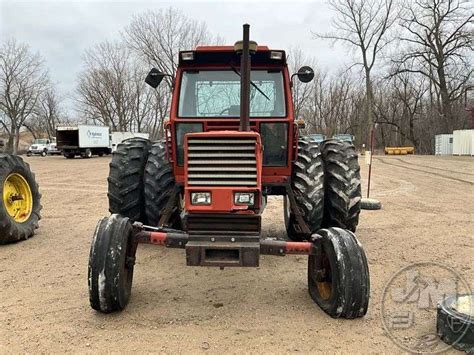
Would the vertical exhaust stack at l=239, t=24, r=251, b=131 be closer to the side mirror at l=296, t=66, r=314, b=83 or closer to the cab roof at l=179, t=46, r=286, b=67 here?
the cab roof at l=179, t=46, r=286, b=67

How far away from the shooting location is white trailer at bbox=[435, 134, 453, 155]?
116 ft

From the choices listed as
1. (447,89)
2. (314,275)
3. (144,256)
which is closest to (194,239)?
(314,275)

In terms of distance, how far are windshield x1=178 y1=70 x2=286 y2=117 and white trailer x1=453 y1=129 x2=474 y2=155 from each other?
31.2 meters

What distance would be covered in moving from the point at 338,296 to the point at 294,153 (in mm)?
1991

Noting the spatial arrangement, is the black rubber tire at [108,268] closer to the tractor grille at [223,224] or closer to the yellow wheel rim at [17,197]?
the tractor grille at [223,224]

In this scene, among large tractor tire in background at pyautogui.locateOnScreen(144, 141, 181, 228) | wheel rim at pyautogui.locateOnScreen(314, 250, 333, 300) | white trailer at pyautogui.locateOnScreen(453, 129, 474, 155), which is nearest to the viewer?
wheel rim at pyautogui.locateOnScreen(314, 250, 333, 300)

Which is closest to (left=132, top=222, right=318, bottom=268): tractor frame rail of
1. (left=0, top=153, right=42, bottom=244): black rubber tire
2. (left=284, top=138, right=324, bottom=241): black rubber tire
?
(left=284, top=138, right=324, bottom=241): black rubber tire

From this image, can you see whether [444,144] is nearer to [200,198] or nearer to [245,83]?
[245,83]

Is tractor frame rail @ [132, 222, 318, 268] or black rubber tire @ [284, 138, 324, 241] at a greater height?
black rubber tire @ [284, 138, 324, 241]

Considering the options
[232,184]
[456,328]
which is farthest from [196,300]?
[456,328]

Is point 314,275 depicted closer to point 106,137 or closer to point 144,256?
point 144,256

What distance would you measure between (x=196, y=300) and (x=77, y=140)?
3421cm

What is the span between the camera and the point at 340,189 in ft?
18.4

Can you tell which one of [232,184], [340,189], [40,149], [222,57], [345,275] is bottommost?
[345,275]
